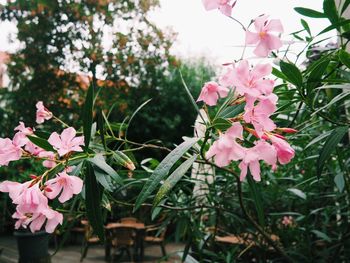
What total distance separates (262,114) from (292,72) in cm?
19

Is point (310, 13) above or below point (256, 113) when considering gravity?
above

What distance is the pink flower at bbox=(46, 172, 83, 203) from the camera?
0.59 meters

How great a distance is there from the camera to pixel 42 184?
595mm

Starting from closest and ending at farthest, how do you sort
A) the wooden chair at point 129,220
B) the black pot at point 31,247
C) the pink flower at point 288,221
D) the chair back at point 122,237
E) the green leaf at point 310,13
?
the green leaf at point 310,13 < the pink flower at point 288,221 < the black pot at point 31,247 < the chair back at point 122,237 < the wooden chair at point 129,220

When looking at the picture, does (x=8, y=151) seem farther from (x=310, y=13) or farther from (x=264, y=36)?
(x=310, y=13)

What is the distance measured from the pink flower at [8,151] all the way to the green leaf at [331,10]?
0.66 metres

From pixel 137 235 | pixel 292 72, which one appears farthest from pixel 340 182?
pixel 137 235

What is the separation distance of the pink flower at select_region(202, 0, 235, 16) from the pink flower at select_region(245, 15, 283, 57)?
2.4 inches

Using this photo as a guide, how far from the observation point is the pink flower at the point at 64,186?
23.1 inches

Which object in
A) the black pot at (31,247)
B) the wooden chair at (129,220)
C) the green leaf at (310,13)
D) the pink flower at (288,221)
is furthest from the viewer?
the wooden chair at (129,220)

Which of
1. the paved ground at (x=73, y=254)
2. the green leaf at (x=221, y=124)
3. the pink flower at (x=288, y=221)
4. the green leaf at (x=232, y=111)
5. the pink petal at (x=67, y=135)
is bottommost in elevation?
the paved ground at (x=73, y=254)

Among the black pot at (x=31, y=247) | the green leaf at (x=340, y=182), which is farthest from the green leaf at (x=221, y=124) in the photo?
the black pot at (x=31, y=247)

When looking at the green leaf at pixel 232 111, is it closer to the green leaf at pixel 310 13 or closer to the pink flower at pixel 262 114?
the pink flower at pixel 262 114

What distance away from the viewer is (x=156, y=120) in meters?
7.20
